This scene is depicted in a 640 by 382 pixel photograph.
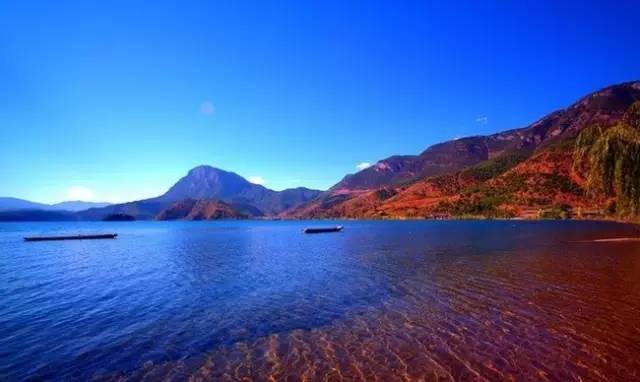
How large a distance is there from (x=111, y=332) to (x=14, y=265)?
137 ft

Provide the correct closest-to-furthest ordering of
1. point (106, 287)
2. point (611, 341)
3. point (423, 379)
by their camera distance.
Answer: point (423, 379), point (611, 341), point (106, 287)

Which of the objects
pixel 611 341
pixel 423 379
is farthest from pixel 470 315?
pixel 423 379

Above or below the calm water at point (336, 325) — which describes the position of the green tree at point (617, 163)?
above

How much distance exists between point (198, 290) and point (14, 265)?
35063 mm

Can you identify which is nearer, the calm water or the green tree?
the calm water

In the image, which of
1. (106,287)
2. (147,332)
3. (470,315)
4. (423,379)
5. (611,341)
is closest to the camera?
(423,379)

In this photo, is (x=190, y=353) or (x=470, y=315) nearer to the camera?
(x=190, y=353)

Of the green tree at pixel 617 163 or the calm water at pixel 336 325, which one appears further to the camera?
the green tree at pixel 617 163

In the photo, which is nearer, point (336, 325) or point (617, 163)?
point (336, 325)

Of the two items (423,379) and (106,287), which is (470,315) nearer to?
(423,379)

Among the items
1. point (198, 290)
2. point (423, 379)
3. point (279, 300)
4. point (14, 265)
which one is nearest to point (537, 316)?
point (423, 379)

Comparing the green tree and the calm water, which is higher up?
the green tree

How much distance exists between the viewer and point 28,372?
1367 centimetres

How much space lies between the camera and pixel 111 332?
18.4 metres
